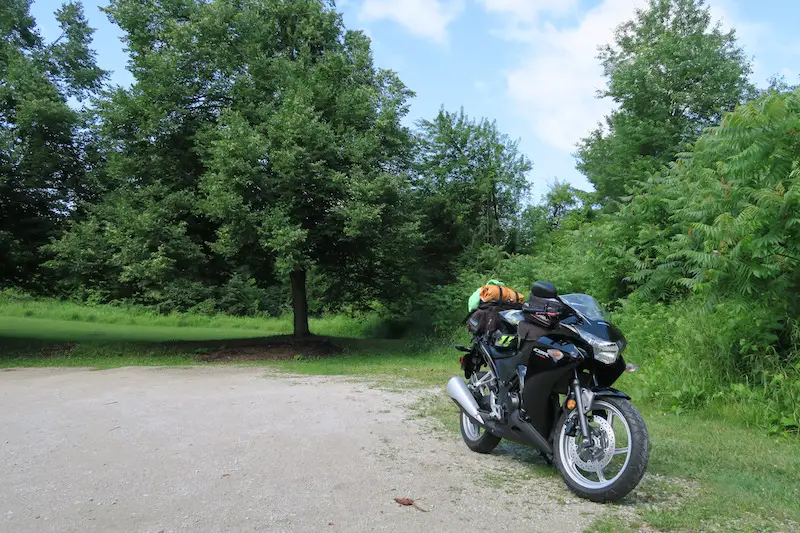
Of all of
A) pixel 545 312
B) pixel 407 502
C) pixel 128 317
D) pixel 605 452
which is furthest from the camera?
pixel 128 317

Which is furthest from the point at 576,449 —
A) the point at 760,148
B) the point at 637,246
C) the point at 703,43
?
the point at 703,43

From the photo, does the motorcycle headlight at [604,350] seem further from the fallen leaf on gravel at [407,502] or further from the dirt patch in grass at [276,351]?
the dirt patch in grass at [276,351]

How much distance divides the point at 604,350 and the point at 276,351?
Result: 13.8m

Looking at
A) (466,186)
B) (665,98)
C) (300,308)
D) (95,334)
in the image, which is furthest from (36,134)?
(665,98)

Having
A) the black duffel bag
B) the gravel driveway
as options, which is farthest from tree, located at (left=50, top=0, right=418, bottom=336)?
the black duffel bag

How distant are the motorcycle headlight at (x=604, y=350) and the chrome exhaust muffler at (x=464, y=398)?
1.43m

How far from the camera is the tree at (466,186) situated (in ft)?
74.5

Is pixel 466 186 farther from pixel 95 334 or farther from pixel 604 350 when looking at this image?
pixel 604 350

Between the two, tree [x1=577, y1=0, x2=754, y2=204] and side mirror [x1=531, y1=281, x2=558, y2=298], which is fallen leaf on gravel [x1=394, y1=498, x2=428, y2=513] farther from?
tree [x1=577, y1=0, x2=754, y2=204]

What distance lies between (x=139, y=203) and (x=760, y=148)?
14.6 m

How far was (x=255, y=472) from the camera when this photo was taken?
4605 millimetres

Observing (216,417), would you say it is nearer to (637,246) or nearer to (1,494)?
(1,494)

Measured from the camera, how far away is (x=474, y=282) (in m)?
19.7

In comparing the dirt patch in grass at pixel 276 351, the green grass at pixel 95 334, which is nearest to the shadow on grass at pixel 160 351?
the dirt patch in grass at pixel 276 351
